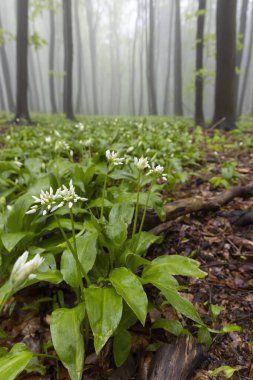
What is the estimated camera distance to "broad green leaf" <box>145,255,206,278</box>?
1665mm

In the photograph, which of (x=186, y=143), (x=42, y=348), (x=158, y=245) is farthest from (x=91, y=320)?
(x=186, y=143)

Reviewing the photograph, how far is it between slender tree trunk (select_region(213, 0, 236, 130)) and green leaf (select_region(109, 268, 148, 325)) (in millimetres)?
7707

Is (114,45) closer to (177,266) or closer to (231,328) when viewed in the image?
(177,266)

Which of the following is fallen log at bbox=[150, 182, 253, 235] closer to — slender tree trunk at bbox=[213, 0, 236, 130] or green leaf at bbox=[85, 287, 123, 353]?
green leaf at bbox=[85, 287, 123, 353]

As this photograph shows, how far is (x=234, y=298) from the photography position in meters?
1.96

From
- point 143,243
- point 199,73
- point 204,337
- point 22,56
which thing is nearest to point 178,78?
point 199,73

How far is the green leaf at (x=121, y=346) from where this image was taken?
59.6 inches

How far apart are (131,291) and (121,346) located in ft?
1.05

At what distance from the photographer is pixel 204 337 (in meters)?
1.63

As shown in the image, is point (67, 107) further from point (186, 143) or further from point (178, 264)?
point (178, 264)

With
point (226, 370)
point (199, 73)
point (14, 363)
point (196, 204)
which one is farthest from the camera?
point (199, 73)

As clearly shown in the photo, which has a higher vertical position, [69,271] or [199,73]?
[199,73]

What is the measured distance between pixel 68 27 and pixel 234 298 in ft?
44.9

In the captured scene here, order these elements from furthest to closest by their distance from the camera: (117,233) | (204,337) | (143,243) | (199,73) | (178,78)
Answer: (178,78) → (199,73) → (143,243) → (117,233) → (204,337)
